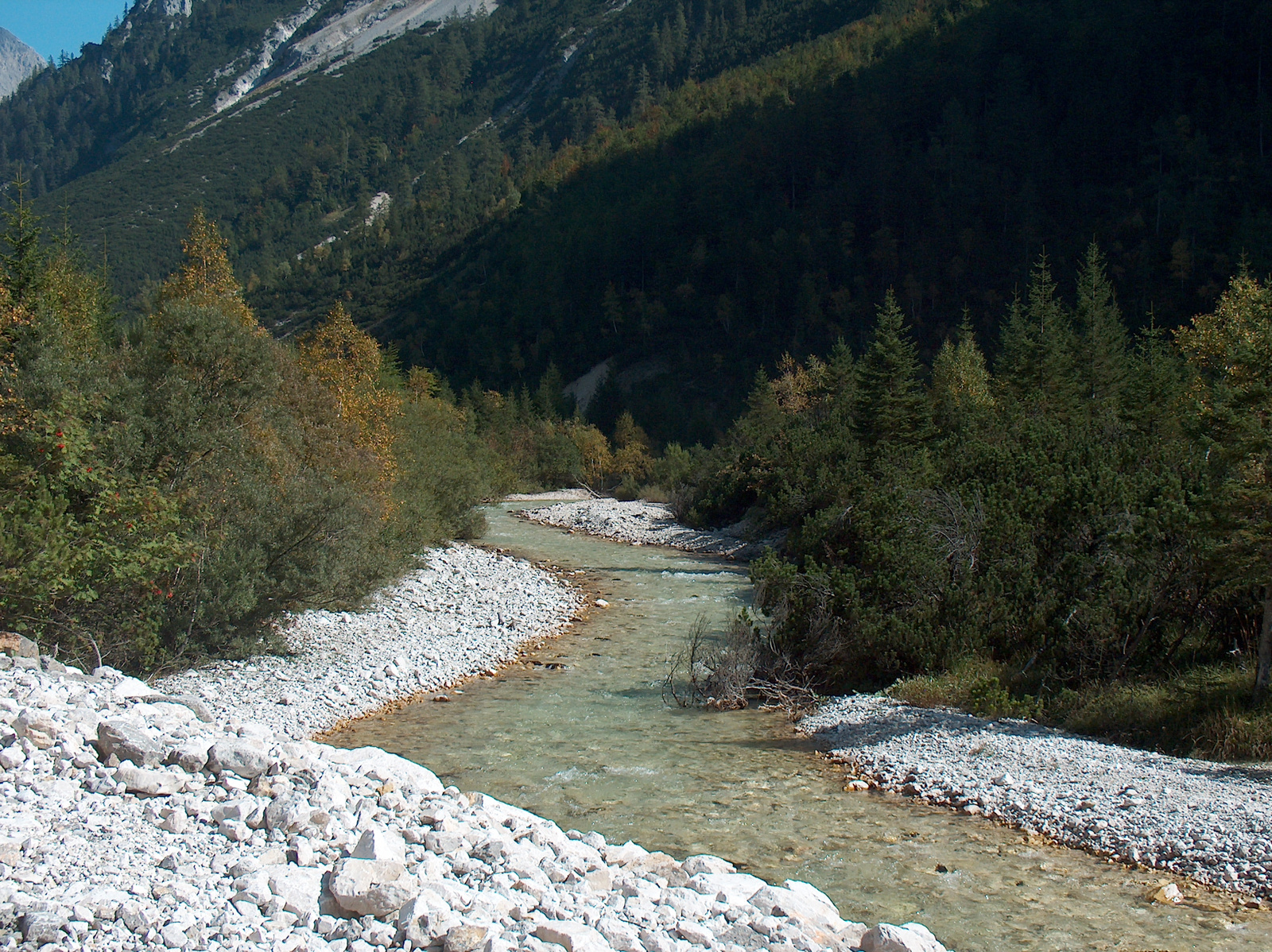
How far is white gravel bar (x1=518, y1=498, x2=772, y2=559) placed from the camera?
33.5 meters

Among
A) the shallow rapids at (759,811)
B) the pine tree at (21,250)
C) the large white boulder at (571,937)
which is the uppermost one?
the pine tree at (21,250)

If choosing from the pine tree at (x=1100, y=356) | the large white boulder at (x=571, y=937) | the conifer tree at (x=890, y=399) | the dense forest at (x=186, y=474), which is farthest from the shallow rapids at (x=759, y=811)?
the pine tree at (x=1100, y=356)

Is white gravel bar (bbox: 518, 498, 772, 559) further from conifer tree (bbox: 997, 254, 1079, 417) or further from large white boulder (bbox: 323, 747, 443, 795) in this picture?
large white boulder (bbox: 323, 747, 443, 795)

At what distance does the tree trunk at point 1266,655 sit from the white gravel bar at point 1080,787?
106 cm

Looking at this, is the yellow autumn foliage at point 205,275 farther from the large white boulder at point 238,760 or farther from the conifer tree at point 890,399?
the conifer tree at point 890,399

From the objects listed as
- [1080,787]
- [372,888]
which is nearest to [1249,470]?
[1080,787]

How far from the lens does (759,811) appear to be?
9.03 m

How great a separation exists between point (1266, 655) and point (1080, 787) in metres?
2.38

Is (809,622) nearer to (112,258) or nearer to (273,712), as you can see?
(273,712)

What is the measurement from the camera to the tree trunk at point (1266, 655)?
9.14 meters

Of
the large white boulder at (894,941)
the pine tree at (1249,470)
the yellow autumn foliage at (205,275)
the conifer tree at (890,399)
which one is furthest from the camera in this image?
the conifer tree at (890,399)

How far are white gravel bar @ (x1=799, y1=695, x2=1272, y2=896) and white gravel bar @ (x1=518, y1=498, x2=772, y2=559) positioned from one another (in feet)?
64.7

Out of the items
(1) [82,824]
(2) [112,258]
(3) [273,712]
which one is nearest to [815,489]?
(3) [273,712]

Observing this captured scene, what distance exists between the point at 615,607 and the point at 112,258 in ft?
476
